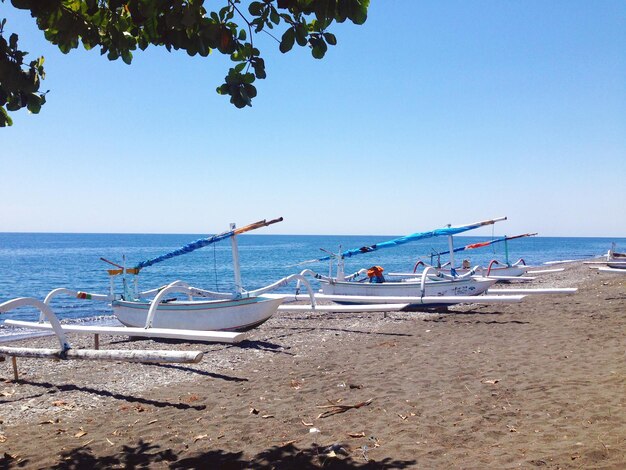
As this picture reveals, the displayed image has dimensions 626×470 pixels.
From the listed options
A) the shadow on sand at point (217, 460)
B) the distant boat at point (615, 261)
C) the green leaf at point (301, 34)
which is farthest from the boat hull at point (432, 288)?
the distant boat at point (615, 261)

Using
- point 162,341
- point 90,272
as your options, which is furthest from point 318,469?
point 90,272

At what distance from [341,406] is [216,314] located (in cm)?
738

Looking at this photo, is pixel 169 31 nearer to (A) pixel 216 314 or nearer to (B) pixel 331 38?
(B) pixel 331 38

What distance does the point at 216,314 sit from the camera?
13.4 m

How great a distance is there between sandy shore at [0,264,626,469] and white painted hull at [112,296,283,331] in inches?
49.7

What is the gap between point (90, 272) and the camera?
52.4 meters

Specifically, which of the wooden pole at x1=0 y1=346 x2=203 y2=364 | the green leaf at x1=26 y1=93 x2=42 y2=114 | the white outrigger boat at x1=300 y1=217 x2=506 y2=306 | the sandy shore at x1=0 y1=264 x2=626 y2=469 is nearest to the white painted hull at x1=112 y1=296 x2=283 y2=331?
the sandy shore at x1=0 y1=264 x2=626 y2=469

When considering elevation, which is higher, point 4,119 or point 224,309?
point 4,119

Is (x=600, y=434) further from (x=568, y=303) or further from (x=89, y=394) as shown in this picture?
(x=568, y=303)

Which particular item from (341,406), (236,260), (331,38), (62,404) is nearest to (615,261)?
(236,260)

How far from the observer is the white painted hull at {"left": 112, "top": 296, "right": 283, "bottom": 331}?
43.9 feet

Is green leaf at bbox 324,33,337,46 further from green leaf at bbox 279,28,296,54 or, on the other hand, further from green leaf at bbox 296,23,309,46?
green leaf at bbox 279,28,296,54

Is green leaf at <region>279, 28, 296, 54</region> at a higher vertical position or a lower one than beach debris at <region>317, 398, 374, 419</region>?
higher

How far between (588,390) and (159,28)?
673 centimetres
